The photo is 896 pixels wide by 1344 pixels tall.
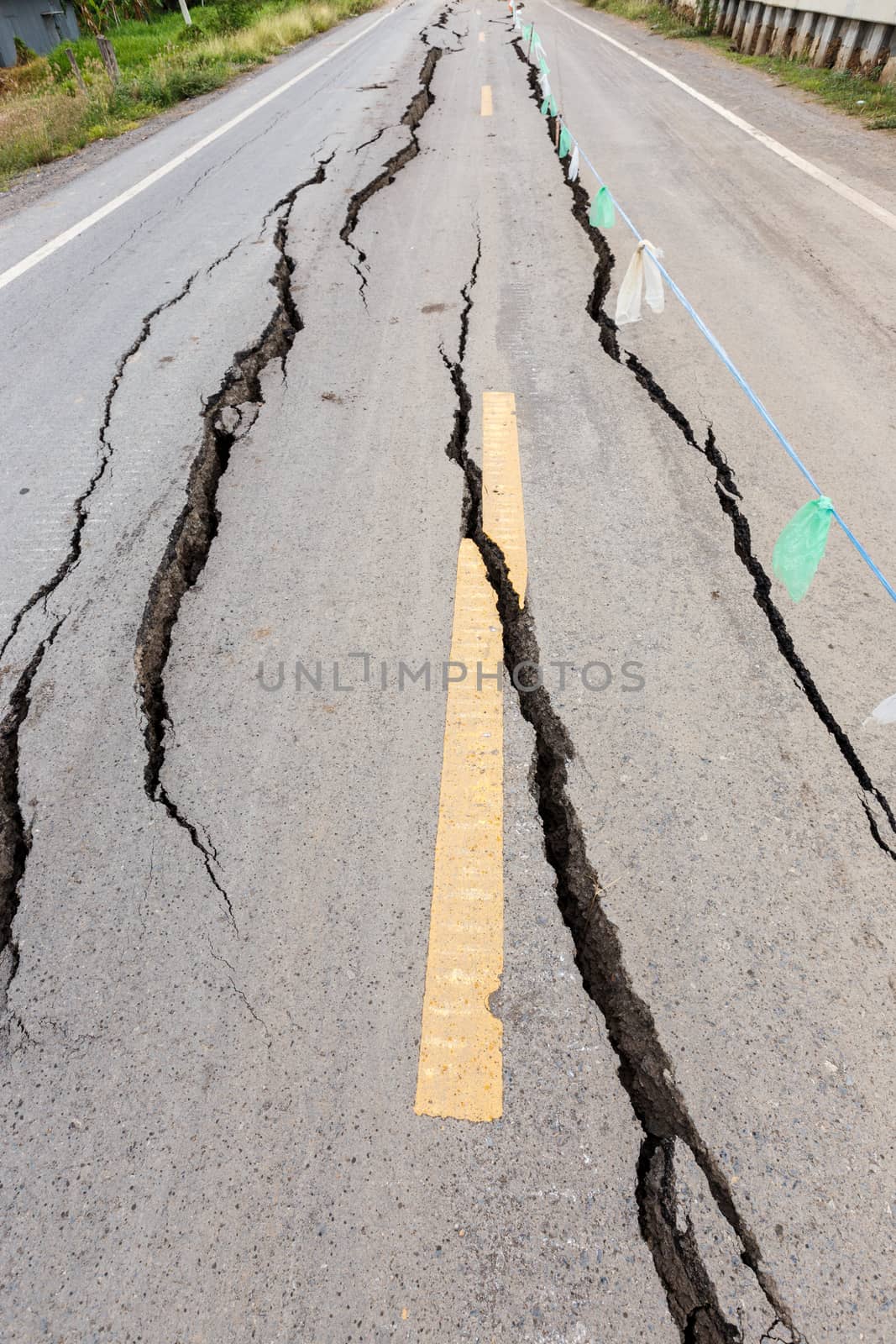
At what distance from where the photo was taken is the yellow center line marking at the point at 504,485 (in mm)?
2855

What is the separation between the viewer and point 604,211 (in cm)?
520

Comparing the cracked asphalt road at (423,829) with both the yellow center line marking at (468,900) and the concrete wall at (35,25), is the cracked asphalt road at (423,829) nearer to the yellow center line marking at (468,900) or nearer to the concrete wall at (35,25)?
the yellow center line marking at (468,900)

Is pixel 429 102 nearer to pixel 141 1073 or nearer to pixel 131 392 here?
pixel 131 392

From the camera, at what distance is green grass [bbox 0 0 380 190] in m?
9.38

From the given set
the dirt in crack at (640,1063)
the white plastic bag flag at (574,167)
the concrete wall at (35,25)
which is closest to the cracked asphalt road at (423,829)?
the dirt in crack at (640,1063)

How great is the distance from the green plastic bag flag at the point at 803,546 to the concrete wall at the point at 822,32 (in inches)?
384

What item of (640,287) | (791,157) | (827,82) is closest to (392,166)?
(791,157)

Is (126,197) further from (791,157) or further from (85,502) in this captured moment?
(791,157)

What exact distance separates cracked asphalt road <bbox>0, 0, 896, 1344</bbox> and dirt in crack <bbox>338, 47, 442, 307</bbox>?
88cm

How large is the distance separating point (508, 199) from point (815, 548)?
522cm

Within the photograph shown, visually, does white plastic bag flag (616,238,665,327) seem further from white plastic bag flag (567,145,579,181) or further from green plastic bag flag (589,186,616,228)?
white plastic bag flag (567,145,579,181)

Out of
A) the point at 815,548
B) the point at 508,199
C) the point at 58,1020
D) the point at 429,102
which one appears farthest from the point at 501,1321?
the point at 429,102

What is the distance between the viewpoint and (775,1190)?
56.2 inches

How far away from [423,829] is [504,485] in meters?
1.72
